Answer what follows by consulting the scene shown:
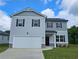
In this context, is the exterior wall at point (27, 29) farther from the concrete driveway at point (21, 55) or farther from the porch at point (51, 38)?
the concrete driveway at point (21, 55)

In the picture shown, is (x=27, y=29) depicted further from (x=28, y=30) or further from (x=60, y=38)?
(x=60, y=38)

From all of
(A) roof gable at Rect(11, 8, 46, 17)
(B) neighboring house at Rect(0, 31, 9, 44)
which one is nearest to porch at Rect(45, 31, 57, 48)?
(A) roof gable at Rect(11, 8, 46, 17)

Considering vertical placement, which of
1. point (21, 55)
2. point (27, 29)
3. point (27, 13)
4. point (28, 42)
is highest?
point (27, 13)

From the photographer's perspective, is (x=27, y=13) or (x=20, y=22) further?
(x=27, y=13)

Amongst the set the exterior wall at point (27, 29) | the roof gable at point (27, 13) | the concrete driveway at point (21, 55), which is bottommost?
the concrete driveway at point (21, 55)

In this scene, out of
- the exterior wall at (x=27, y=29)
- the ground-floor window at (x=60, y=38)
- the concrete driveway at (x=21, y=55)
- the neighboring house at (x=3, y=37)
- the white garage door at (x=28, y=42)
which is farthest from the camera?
the neighboring house at (x=3, y=37)

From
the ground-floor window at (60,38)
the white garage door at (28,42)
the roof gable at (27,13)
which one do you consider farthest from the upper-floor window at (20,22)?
the ground-floor window at (60,38)

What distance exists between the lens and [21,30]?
2386 centimetres

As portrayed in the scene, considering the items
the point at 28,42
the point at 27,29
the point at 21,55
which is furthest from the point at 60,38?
the point at 21,55

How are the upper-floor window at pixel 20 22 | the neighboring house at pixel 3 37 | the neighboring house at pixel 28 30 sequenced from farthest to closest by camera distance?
the neighboring house at pixel 3 37
the upper-floor window at pixel 20 22
the neighboring house at pixel 28 30

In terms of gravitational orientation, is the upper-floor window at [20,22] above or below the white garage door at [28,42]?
above

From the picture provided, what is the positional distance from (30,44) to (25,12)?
483 cm

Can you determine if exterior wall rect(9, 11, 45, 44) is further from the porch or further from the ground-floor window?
the ground-floor window

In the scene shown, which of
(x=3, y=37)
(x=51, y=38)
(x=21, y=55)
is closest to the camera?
(x=21, y=55)
